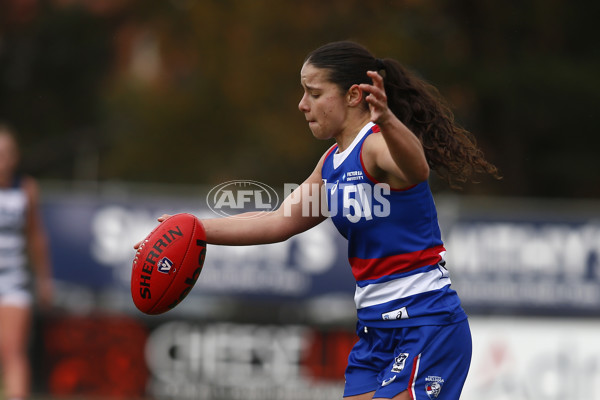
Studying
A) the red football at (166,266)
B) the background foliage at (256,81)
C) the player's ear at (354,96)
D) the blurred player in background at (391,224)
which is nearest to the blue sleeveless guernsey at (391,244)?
the blurred player in background at (391,224)

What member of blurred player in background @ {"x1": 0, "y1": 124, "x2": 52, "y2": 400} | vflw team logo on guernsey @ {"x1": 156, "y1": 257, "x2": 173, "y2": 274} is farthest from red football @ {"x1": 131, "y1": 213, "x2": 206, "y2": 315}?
blurred player in background @ {"x1": 0, "y1": 124, "x2": 52, "y2": 400}

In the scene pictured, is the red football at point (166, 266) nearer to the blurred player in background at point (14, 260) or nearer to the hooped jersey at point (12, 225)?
the blurred player in background at point (14, 260)

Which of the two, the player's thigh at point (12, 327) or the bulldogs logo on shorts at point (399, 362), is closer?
the bulldogs logo on shorts at point (399, 362)

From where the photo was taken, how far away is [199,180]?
2138 centimetres

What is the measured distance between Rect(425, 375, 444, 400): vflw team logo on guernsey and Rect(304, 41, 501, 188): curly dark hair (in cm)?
80

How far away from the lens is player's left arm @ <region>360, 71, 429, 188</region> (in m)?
3.11

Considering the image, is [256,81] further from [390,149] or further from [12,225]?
[390,149]

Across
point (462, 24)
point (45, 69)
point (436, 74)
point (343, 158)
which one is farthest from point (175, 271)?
point (45, 69)

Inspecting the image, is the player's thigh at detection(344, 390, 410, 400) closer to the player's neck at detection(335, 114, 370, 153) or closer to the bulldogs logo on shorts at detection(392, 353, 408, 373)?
the bulldogs logo on shorts at detection(392, 353, 408, 373)

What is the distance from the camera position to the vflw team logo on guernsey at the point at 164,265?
12.3ft

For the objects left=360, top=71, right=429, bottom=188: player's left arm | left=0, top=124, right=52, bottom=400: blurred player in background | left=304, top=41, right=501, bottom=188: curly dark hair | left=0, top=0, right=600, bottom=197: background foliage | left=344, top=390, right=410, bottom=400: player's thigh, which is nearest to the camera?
left=360, top=71, right=429, bottom=188: player's left arm

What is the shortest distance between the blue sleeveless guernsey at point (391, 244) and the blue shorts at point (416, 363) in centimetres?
5

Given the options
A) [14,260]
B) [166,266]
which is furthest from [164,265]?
[14,260]

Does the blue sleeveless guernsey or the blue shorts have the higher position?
the blue sleeveless guernsey
